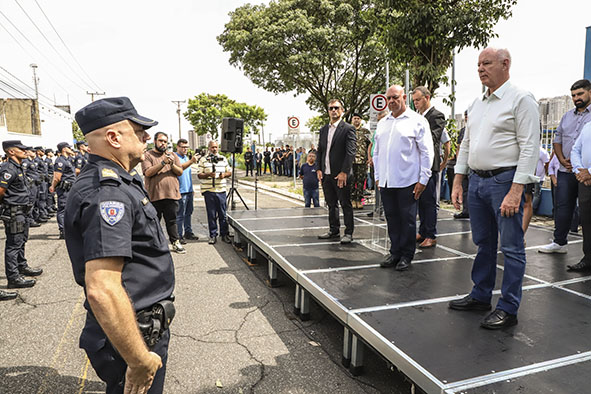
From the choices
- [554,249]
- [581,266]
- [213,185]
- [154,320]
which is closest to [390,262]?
[581,266]

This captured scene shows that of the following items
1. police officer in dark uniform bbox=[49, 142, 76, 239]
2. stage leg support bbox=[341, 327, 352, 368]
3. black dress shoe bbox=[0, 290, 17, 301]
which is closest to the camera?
stage leg support bbox=[341, 327, 352, 368]

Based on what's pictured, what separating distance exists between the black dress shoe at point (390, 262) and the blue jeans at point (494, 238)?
1.18 metres

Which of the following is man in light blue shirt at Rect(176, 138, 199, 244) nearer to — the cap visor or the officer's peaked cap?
the cap visor

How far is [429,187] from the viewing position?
529 cm

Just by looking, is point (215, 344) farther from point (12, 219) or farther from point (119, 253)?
point (12, 219)

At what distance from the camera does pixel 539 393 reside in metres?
2.02

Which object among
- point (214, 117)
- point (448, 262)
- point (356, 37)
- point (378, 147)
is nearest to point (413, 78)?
point (378, 147)

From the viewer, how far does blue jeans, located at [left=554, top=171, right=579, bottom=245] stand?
4.81m

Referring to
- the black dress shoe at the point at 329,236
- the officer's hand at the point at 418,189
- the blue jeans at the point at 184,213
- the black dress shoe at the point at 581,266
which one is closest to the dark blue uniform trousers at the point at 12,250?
the blue jeans at the point at 184,213

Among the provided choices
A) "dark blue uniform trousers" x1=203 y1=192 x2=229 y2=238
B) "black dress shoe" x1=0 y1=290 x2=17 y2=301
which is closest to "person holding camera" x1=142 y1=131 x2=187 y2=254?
"dark blue uniform trousers" x1=203 y1=192 x2=229 y2=238

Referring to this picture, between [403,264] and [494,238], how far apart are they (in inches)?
46.8

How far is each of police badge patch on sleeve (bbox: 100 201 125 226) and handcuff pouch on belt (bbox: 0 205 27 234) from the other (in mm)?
4691

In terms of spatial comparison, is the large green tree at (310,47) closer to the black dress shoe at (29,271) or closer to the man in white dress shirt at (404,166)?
the man in white dress shirt at (404,166)

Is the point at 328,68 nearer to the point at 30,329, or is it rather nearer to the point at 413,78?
the point at 413,78
